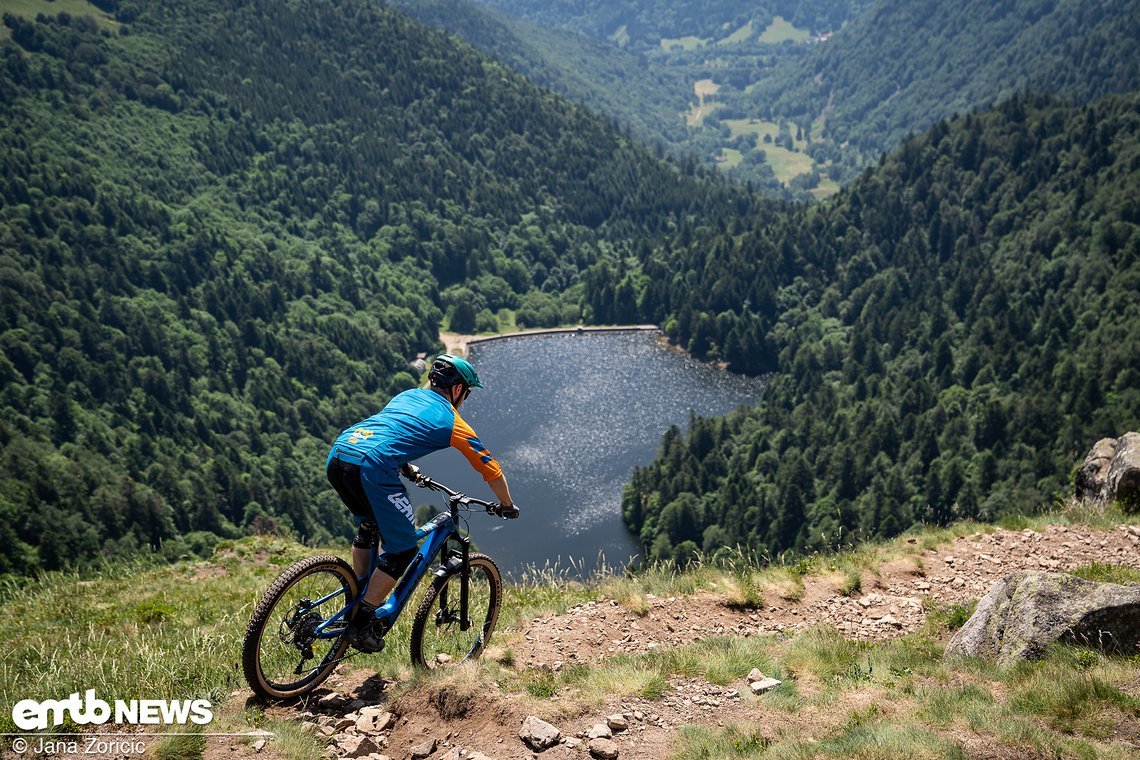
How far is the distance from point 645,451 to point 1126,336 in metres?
79.7

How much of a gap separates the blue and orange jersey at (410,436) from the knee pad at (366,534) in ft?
3.24

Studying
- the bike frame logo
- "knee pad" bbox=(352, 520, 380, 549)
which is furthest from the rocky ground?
"knee pad" bbox=(352, 520, 380, 549)

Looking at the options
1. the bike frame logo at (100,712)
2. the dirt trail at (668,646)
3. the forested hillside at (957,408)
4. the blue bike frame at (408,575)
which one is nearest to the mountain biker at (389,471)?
the blue bike frame at (408,575)

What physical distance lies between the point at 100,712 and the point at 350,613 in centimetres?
311

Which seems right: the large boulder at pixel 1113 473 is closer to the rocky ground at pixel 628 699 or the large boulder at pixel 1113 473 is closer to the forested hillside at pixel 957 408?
the rocky ground at pixel 628 699

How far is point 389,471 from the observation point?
11.5 meters

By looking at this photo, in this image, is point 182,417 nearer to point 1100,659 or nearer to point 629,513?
point 629,513

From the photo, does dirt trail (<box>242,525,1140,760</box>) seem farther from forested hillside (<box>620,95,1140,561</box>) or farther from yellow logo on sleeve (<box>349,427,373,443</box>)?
forested hillside (<box>620,95,1140,561</box>)

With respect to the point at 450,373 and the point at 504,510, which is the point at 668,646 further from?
the point at 450,373

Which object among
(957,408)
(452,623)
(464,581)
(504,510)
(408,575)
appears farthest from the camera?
(957,408)

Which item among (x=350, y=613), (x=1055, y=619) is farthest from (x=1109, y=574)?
(x=350, y=613)

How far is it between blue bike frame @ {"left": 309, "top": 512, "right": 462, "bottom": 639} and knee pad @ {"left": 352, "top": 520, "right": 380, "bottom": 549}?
19 cm

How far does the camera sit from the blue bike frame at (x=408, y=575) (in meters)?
11.8

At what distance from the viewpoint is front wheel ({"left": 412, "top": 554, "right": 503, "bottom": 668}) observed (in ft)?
41.1
